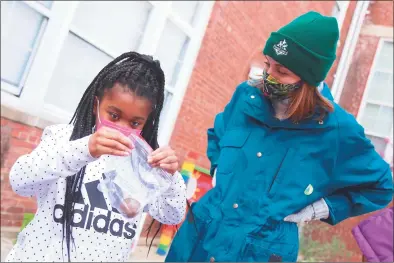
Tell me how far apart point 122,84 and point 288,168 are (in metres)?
0.82

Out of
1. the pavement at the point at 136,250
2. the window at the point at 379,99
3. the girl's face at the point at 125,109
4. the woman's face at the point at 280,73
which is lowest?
the pavement at the point at 136,250

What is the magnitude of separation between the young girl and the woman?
373 millimetres

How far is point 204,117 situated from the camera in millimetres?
5801

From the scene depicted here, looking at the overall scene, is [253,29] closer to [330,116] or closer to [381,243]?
[381,243]

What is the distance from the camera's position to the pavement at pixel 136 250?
3.52 metres

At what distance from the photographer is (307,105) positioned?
6.11 ft

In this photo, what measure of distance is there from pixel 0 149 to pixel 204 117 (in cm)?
276

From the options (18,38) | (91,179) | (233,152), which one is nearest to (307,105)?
(233,152)

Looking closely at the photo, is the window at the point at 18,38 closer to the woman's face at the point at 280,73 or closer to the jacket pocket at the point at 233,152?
the jacket pocket at the point at 233,152

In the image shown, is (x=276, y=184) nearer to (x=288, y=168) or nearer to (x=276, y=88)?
(x=288, y=168)

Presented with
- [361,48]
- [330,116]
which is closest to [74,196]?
[330,116]

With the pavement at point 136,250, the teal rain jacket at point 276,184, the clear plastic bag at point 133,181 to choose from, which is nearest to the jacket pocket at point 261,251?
the teal rain jacket at point 276,184

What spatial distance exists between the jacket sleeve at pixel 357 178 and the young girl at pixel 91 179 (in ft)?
2.49

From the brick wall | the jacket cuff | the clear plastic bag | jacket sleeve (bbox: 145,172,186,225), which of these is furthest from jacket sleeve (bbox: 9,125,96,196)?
the brick wall
